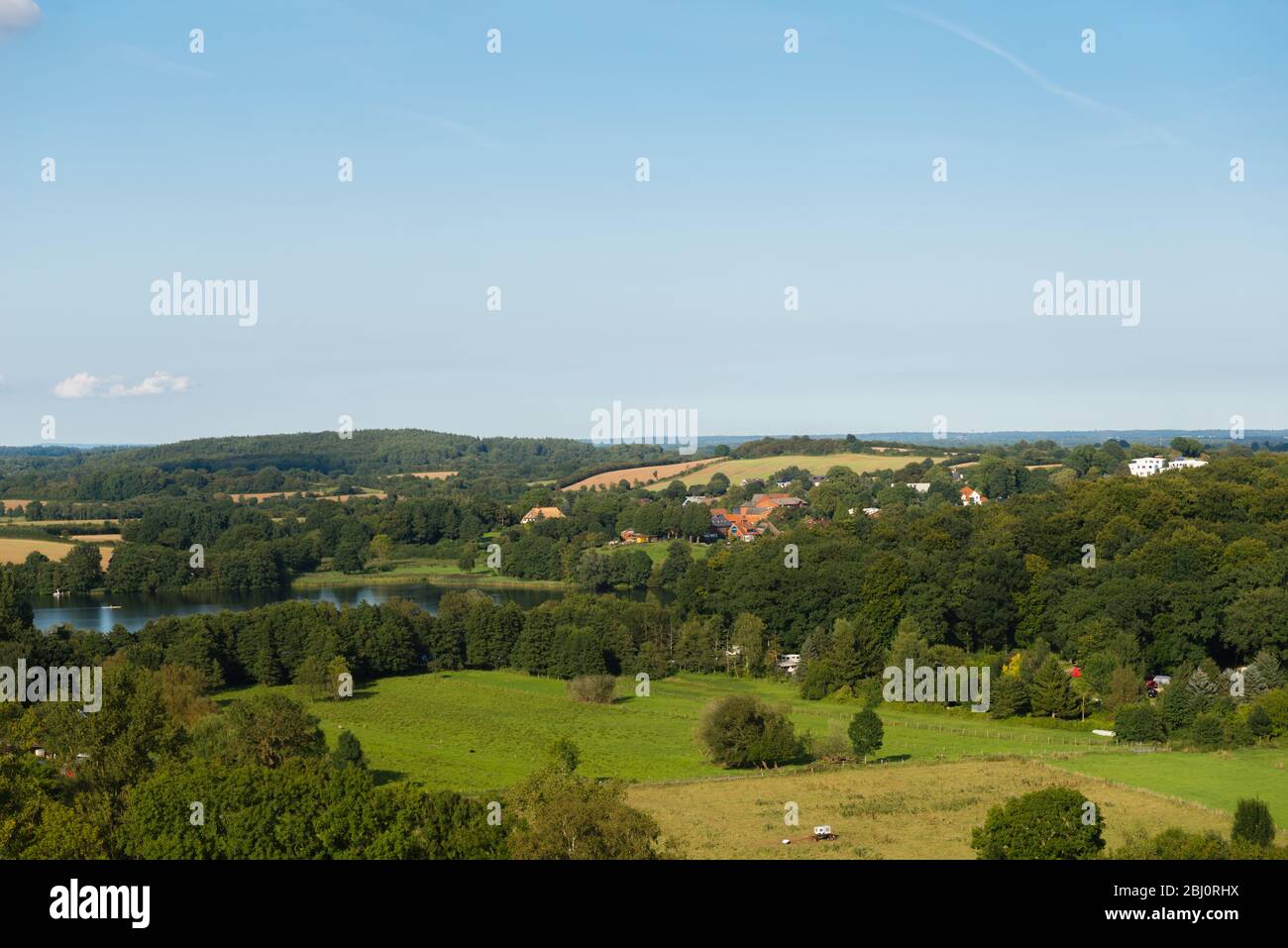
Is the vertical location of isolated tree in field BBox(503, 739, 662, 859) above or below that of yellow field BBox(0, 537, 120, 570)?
above

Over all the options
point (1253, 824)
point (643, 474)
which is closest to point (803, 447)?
point (643, 474)

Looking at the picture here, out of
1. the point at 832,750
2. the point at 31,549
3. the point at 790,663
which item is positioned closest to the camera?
the point at 832,750

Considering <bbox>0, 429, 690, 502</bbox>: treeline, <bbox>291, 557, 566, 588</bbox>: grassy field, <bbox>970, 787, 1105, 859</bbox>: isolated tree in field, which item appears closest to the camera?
<bbox>970, 787, 1105, 859</bbox>: isolated tree in field

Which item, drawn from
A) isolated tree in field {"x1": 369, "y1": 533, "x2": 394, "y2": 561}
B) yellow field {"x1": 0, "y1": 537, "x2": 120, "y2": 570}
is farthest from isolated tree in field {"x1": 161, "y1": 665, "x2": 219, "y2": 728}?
isolated tree in field {"x1": 369, "y1": 533, "x2": 394, "y2": 561}

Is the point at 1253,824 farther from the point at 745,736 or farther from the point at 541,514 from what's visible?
the point at 541,514

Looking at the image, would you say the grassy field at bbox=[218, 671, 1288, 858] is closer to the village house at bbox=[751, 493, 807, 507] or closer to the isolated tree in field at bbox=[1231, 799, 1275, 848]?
the isolated tree in field at bbox=[1231, 799, 1275, 848]

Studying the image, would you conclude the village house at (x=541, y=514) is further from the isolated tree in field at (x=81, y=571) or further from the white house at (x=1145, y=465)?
the white house at (x=1145, y=465)
